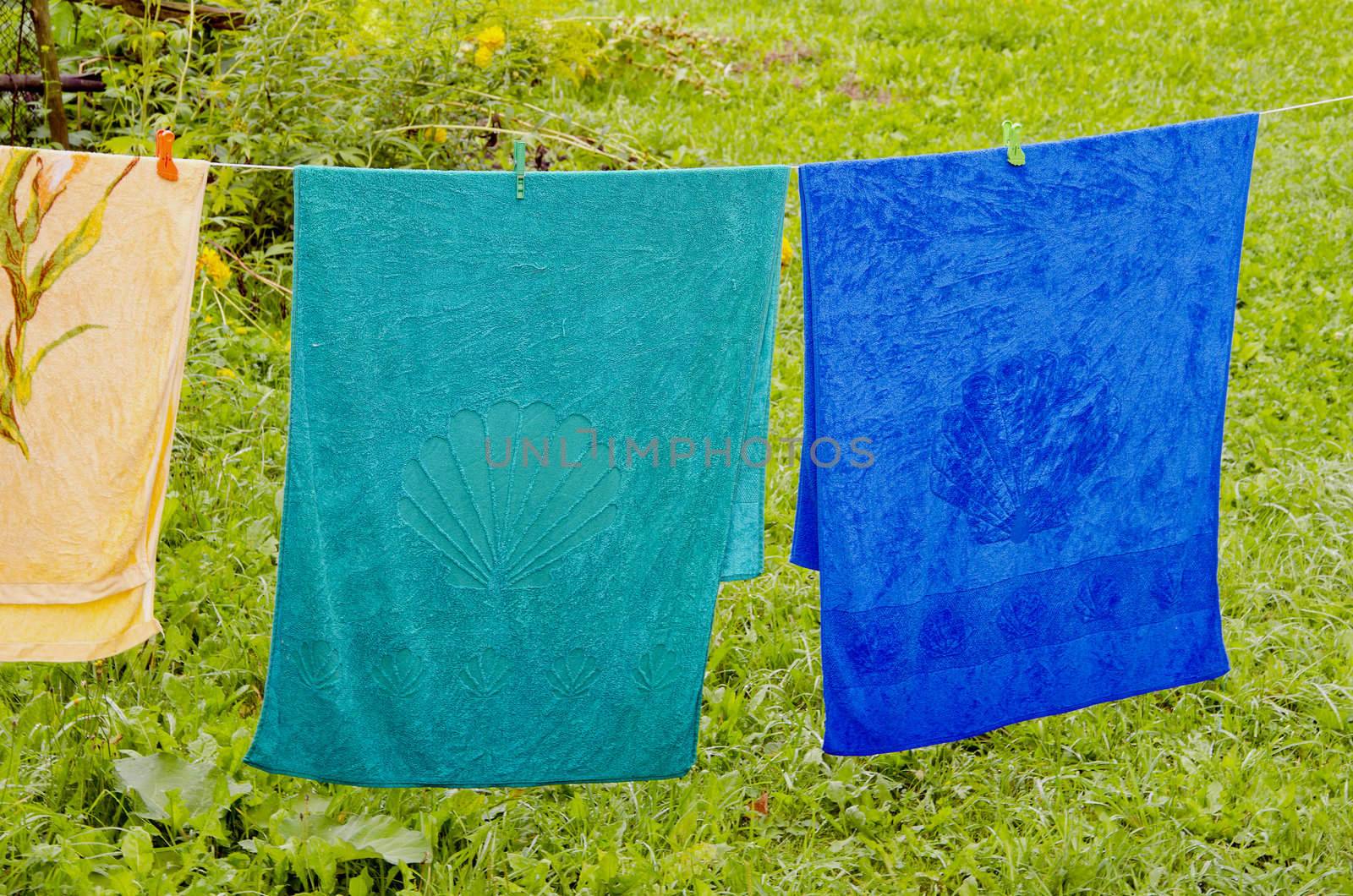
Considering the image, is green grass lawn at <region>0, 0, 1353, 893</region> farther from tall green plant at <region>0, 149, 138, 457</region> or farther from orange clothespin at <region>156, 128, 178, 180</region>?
orange clothespin at <region>156, 128, 178, 180</region>

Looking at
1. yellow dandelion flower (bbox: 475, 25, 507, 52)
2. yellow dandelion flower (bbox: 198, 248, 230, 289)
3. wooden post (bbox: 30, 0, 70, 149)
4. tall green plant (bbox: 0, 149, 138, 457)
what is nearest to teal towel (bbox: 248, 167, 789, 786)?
tall green plant (bbox: 0, 149, 138, 457)

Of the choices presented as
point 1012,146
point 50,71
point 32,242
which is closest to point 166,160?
point 32,242

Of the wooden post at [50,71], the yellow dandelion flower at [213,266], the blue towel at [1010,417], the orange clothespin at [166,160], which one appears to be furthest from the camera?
the wooden post at [50,71]

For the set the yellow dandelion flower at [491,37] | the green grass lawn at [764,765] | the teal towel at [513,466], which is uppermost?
the yellow dandelion flower at [491,37]

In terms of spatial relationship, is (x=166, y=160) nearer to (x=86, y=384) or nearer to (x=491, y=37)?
(x=86, y=384)

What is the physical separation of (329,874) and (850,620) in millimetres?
1039

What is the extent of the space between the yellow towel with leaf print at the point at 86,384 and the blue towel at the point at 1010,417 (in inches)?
39.5

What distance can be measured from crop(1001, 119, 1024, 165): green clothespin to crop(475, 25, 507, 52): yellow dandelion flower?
101 inches

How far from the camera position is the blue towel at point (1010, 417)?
200 centimetres

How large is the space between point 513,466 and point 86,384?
66 centimetres

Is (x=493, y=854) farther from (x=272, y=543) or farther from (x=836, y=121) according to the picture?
(x=836, y=121)

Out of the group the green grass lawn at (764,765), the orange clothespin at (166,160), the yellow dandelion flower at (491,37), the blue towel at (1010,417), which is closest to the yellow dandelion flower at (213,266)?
the green grass lawn at (764,765)

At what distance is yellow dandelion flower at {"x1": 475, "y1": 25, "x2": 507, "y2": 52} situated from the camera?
414cm

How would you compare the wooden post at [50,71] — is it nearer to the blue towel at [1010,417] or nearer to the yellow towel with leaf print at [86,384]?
the yellow towel with leaf print at [86,384]
